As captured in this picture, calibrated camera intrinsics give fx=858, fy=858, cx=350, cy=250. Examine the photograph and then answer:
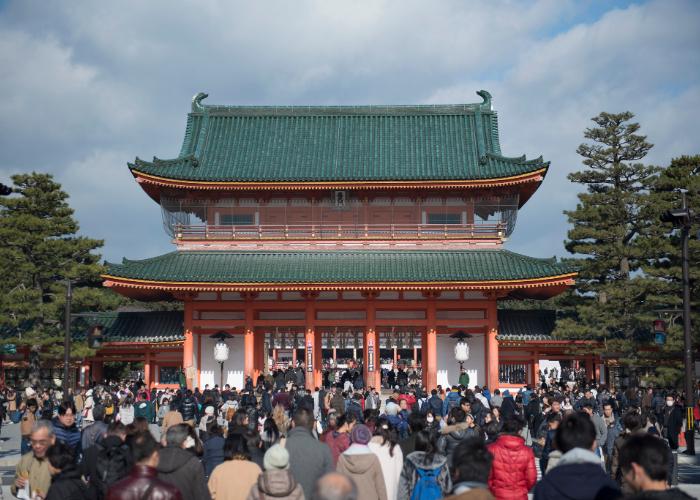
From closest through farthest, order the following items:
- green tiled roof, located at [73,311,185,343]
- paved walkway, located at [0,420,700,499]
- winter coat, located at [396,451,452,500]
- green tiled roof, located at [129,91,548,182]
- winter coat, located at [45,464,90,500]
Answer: winter coat, located at [45,464,90,500] → winter coat, located at [396,451,452,500] → paved walkway, located at [0,420,700,499] → green tiled roof, located at [73,311,185,343] → green tiled roof, located at [129,91,548,182]

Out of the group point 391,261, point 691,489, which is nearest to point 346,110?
point 391,261

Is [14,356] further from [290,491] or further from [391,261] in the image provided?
[290,491]

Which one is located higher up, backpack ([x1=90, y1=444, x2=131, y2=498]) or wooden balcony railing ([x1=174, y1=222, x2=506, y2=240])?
wooden balcony railing ([x1=174, y1=222, x2=506, y2=240])

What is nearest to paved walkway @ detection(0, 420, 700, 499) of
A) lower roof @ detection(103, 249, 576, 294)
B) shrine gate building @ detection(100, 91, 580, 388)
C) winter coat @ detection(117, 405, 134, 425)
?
winter coat @ detection(117, 405, 134, 425)

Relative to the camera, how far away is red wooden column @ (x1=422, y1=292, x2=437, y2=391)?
35281mm

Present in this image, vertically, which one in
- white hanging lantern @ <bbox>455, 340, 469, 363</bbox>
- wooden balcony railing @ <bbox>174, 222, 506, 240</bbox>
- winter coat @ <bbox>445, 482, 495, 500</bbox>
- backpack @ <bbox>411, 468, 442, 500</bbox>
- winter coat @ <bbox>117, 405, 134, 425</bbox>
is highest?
wooden balcony railing @ <bbox>174, 222, 506, 240</bbox>

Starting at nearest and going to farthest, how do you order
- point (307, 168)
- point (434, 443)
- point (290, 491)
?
point (290, 491), point (434, 443), point (307, 168)

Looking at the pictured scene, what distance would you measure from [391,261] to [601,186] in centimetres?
950

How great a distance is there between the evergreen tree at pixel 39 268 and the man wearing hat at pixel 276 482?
28.6 metres

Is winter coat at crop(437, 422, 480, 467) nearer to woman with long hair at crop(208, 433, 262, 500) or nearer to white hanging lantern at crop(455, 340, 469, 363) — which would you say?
woman with long hair at crop(208, 433, 262, 500)

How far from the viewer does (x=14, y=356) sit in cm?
3703

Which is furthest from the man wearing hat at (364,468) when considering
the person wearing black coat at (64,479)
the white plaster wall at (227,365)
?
the white plaster wall at (227,365)

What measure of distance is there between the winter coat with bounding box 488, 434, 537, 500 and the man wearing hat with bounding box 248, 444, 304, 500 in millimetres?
2463

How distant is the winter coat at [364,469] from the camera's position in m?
9.45
